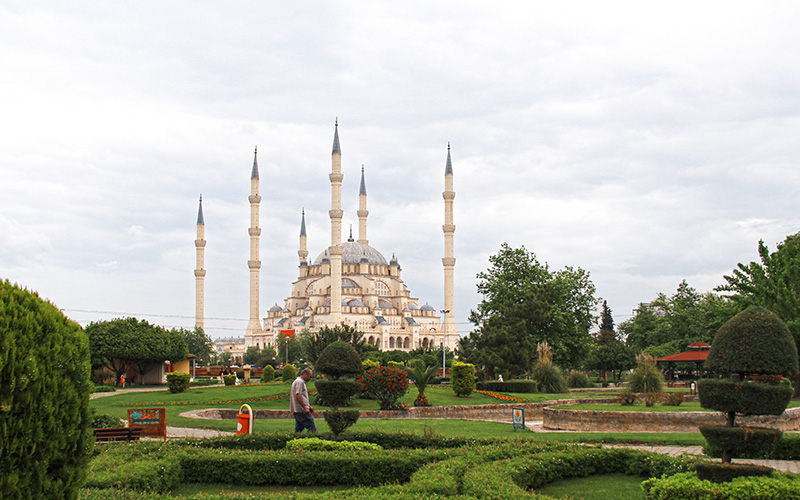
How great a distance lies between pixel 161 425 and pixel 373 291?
84.6 meters

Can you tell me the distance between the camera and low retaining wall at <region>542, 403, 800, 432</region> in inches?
627

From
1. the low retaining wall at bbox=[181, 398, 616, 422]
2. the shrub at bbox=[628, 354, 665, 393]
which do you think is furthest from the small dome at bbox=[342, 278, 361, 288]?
the shrub at bbox=[628, 354, 665, 393]

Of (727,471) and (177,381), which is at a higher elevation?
(727,471)

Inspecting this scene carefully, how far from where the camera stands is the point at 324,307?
8969cm

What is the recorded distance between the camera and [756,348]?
26.4ft

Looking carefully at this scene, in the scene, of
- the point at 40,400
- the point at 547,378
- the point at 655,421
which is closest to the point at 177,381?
the point at 547,378

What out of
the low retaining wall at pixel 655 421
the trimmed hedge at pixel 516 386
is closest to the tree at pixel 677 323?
the trimmed hedge at pixel 516 386

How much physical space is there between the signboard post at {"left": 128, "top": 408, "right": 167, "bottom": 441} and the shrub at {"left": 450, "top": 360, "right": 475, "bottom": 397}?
48.4ft

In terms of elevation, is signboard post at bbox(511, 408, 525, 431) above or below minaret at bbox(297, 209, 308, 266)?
below

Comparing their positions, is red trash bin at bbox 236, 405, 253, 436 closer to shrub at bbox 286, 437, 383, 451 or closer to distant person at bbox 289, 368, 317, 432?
distant person at bbox 289, 368, 317, 432

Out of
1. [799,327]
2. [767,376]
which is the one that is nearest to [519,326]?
[799,327]

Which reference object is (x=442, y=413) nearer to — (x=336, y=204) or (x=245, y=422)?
(x=245, y=422)

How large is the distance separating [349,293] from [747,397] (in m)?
91.6

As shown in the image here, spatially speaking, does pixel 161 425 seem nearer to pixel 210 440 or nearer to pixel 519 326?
pixel 210 440
